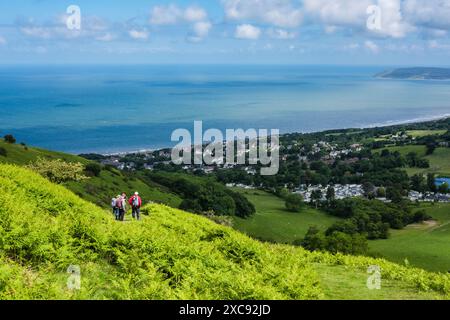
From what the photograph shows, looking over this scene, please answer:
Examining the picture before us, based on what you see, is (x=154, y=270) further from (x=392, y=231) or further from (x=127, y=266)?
(x=392, y=231)

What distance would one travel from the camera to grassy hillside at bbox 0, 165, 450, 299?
9141 mm

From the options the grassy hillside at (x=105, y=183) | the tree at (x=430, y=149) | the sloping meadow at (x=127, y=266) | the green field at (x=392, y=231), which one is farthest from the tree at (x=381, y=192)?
the sloping meadow at (x=127, y=266)

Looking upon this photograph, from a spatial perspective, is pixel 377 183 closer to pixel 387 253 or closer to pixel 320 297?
pixel 387 253

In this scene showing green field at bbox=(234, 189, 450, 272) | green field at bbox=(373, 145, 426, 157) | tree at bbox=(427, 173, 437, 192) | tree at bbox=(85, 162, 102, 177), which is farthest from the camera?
green field at bbox=(373, 145, 426, 157)

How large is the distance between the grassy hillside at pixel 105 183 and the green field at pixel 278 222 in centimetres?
1384

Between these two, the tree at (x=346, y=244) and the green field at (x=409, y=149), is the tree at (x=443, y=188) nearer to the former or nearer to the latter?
the green field at (x=409, y=149)

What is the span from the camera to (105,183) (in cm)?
7244

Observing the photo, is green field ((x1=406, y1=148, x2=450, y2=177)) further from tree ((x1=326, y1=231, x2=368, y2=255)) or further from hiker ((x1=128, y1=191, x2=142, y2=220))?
hiker ((x1=128, y1=191, x2=142, y2=220))

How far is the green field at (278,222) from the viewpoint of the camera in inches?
2985

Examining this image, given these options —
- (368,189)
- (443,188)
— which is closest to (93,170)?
(368,189)

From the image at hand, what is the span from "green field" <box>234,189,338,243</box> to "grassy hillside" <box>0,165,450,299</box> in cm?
5354

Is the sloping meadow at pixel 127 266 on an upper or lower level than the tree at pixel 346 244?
upper

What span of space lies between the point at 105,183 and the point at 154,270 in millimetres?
64448

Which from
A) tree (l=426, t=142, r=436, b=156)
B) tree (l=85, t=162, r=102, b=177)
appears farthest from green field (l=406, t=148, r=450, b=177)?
tree (l=85, t=162, r=102, b=177)
